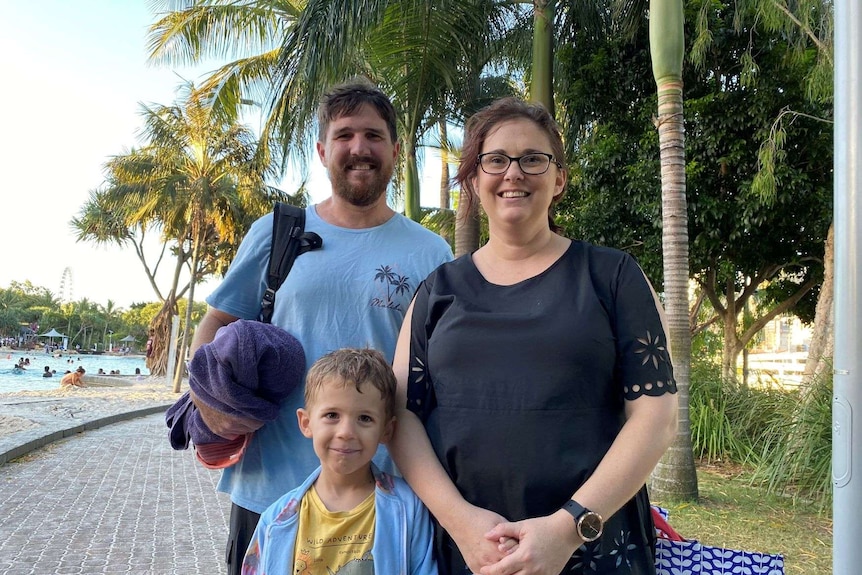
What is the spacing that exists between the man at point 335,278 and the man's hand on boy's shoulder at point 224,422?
19 mm

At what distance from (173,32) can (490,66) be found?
684 cm

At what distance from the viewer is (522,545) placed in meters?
1.54

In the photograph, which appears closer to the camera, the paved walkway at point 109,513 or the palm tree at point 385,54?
the paved walkway at point 109,513

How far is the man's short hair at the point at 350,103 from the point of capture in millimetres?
2334

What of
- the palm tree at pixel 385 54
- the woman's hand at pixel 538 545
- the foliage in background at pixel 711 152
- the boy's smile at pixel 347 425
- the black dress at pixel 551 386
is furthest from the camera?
the foliage in background at pixel 711 152

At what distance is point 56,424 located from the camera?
488 inches

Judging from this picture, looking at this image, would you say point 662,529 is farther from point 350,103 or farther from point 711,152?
point 711,152

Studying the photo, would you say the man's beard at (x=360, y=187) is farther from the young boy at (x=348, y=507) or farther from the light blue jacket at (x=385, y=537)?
the light blue jacket at (x=385, y=537)

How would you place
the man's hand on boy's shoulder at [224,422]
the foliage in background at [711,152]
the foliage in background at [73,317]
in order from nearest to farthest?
the man's hand on boy's shoulder at [224,422]
the foliage in background at [711,152]
the foliage in background at [73,317]

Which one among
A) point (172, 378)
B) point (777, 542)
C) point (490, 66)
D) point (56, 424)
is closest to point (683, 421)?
point (777, 542)

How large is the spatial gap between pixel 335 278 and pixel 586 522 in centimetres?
112

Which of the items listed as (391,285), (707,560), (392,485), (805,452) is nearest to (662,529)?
(707,560)

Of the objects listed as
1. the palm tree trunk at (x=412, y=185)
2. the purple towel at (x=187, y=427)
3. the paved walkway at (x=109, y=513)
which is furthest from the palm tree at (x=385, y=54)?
the purple towel at (x=187, y=427)

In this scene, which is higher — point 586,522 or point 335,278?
point 335,278
